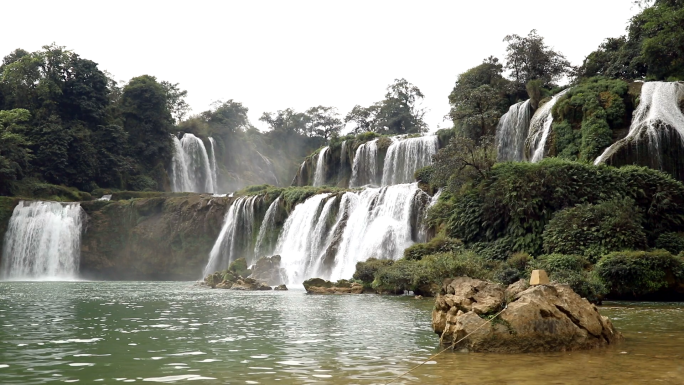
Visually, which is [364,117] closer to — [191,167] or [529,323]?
[191,167]

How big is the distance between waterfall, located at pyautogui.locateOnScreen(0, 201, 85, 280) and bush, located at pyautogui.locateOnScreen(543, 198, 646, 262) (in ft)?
114

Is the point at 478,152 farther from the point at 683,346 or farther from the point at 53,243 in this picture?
the point at 53,243

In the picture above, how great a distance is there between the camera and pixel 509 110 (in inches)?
1544

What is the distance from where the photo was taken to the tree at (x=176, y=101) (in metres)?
76.5

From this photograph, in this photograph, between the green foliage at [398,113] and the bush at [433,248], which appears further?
the green foliage at [398,113]

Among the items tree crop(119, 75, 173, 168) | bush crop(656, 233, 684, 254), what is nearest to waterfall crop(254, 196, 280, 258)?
bush crop(656, 233, 684, 254)

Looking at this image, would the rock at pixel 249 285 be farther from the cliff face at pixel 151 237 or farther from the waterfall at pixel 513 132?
the waterfall at pixel 513 132

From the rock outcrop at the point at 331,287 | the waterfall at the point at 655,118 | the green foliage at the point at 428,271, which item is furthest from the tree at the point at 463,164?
the rock outcrop at the point at 331,287

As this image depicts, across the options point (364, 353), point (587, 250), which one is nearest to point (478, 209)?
point (587, 250)

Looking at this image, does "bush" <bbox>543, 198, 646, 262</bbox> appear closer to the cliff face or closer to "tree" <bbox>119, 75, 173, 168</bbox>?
the cliff face

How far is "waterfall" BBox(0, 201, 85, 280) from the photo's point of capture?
43938mm

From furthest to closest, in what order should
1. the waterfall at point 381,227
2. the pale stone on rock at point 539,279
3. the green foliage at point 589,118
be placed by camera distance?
1. the waterfall at point 381,227
2. the green foliage at point 589,118
3. the pale stone on rock at point 539,279

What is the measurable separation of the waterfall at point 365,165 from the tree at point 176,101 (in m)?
32.6

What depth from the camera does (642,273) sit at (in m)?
19.2
